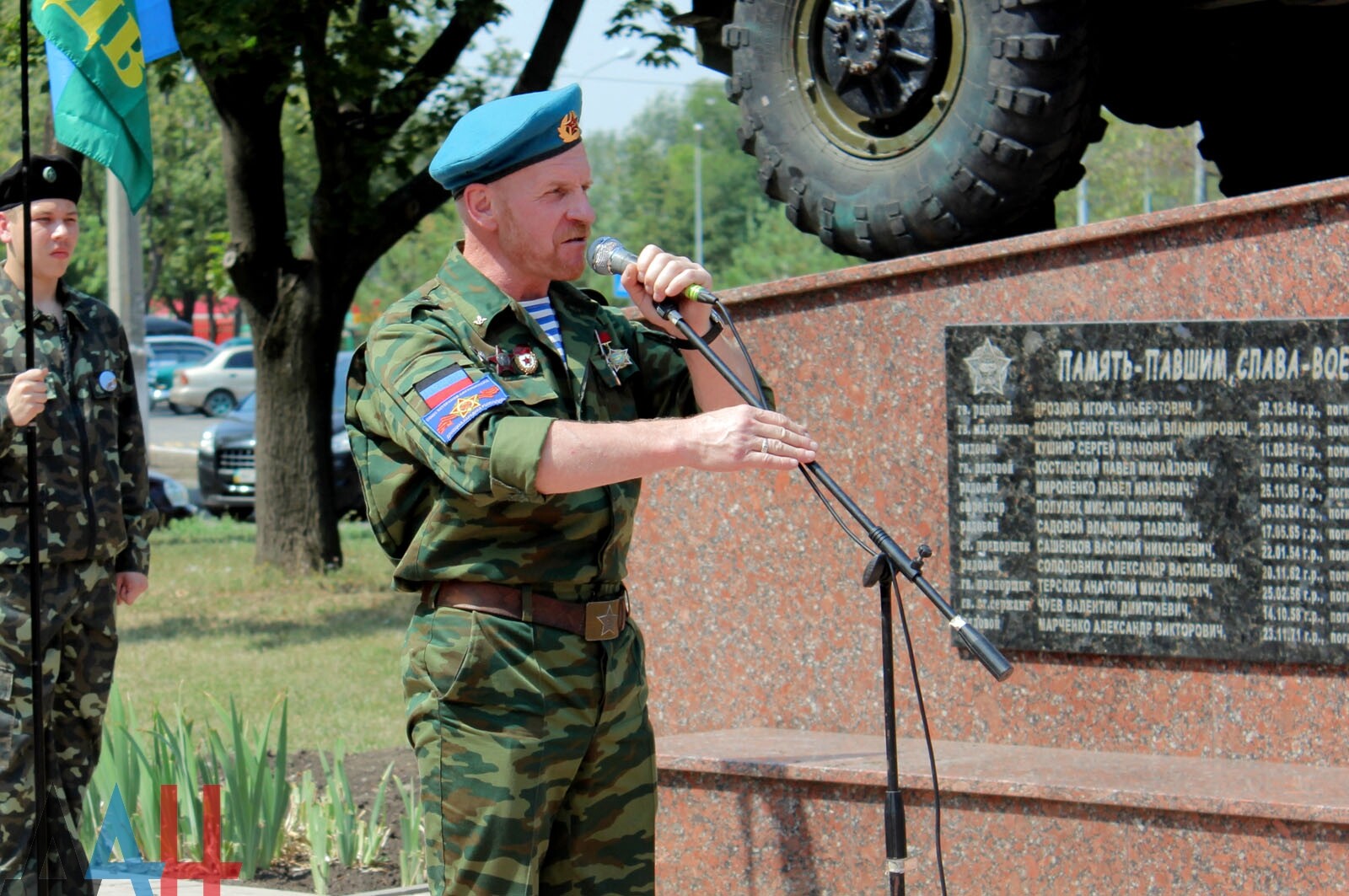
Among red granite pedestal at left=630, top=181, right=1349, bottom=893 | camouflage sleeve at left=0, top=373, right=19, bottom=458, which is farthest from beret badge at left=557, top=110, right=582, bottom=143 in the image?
camouflage sleeve at left=0, top=373, right=19, bottom=458

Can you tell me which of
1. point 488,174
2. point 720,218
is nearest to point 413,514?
point 488,174

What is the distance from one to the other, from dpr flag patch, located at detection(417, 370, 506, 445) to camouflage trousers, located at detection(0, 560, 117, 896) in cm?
192

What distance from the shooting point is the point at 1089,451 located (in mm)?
4031

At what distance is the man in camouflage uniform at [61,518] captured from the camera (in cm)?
420

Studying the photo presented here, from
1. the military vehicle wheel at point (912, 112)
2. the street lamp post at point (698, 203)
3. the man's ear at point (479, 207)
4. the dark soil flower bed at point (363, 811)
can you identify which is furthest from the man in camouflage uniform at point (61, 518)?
the street lamp post at point (698, 203)

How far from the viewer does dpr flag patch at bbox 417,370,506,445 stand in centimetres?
267

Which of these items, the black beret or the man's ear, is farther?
the black beret

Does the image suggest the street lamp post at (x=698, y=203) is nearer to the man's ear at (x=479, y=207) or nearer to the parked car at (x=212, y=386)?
the parked car at (x=212, y=386)

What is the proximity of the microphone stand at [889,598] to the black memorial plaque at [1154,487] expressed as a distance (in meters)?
1.44

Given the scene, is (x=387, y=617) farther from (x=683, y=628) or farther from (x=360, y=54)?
(x=683, y=628)

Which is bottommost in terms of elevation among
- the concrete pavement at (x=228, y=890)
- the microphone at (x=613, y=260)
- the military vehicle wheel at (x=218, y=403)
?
the concrete pavement at (x=228, y=890)

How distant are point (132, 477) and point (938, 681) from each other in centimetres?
209

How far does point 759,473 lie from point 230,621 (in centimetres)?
655

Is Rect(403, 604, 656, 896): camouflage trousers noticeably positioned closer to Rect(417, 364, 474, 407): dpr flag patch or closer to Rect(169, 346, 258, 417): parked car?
Rect(417, 364, 474, 407): dpr flag patch
